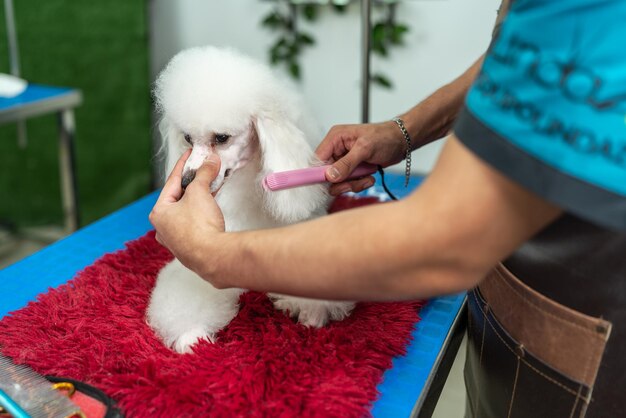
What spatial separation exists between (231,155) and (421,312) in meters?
0.35

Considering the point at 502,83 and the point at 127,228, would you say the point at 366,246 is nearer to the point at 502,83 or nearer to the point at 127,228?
the point at 502,83

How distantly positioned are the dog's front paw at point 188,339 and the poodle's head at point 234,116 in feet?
0.63

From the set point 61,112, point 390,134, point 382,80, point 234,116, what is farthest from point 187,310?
point 382,80

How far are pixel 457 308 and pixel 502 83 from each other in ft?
1.71

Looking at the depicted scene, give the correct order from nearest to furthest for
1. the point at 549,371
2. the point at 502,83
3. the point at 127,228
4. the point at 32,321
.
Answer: the point at 502,83 < the point at 549,371 < the point at 32,321 < the point at 127,228

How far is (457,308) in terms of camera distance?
83 cm

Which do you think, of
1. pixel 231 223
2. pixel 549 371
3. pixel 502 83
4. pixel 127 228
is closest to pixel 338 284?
pixel 502 83

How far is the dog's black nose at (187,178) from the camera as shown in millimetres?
703

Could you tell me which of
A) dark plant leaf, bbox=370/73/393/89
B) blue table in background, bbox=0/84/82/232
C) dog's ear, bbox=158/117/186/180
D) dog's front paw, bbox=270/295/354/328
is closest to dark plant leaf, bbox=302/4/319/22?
dark plant leaf, bbox=370/73/393/89

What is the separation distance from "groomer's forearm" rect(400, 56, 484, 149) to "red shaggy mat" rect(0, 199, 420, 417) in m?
0.27

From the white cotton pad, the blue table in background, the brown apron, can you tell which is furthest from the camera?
the white cotton pad

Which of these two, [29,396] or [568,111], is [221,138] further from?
[568,111]

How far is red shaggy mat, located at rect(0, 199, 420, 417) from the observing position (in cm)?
60

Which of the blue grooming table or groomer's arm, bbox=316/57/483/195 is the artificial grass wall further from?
groomer's arm, bbox=316/57/483/195
